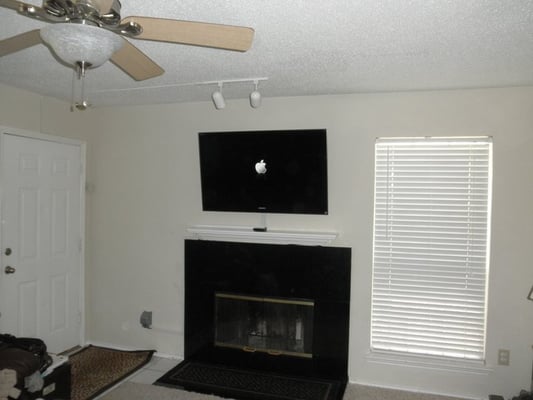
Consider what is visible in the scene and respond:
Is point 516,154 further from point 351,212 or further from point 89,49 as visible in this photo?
point 89,49

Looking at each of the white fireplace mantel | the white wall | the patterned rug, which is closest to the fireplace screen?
the white wall

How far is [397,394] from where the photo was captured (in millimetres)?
3184

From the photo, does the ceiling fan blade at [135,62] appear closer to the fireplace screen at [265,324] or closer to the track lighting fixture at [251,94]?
the track lighting fixture at [251,94]

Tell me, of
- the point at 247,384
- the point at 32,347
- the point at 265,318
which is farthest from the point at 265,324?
the point at 32,347

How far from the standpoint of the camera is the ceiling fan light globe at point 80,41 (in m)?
1.28

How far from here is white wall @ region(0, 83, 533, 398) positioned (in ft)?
9.99

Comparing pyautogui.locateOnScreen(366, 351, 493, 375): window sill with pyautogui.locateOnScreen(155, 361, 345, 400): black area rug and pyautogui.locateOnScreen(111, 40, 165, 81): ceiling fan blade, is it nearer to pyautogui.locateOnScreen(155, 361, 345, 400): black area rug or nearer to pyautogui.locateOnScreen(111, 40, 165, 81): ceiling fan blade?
pyautogui.locateOnScreen(155, 361, 345, 400): black area rug

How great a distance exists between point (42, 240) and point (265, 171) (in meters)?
2.11

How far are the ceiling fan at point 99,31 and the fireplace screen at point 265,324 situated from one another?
248 cm

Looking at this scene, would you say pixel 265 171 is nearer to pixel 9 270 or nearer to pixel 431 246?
pixel 431 246

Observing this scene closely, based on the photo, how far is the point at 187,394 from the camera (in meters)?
3.13

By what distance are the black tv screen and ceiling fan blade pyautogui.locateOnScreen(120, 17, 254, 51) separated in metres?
1.77

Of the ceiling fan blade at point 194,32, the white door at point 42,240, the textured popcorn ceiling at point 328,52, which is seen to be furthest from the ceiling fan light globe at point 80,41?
the white door at point 42,240

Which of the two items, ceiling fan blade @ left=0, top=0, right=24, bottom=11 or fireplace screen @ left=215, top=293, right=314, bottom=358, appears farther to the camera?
fireplace screen @ left=215, top=293, right=314, bottom=358
